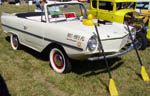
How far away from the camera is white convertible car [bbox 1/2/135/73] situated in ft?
11.2

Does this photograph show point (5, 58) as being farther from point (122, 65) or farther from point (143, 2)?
point (143, 2)

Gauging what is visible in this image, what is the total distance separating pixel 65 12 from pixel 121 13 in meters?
2.25

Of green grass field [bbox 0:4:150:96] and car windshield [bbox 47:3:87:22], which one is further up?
car windshield [bbox 47:3:87:22]

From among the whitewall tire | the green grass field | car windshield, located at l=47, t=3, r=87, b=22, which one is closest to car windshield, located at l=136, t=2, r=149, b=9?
the green grass field

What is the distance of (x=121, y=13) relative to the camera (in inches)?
234

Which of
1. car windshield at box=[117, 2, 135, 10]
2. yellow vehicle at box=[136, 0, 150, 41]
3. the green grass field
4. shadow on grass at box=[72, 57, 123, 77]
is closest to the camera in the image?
the green grass field

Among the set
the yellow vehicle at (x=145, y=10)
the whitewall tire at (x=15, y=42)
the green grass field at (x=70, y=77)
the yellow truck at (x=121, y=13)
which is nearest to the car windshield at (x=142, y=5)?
the yellow vehicle at (x=145, y=10)

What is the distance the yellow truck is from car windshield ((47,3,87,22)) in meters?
1.45

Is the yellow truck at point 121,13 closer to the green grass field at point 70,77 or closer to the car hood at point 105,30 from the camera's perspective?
the green grass field at point 70,77

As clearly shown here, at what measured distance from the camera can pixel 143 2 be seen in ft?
23.8

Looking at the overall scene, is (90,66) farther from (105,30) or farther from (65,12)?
(65,12)

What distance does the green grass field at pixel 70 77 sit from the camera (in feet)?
11.4

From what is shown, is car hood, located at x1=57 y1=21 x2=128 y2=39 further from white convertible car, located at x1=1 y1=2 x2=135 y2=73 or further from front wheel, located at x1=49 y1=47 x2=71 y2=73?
front wheel, located at x1=49 y1=47 x2=71 y2=73

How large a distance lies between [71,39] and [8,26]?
2.87 m
